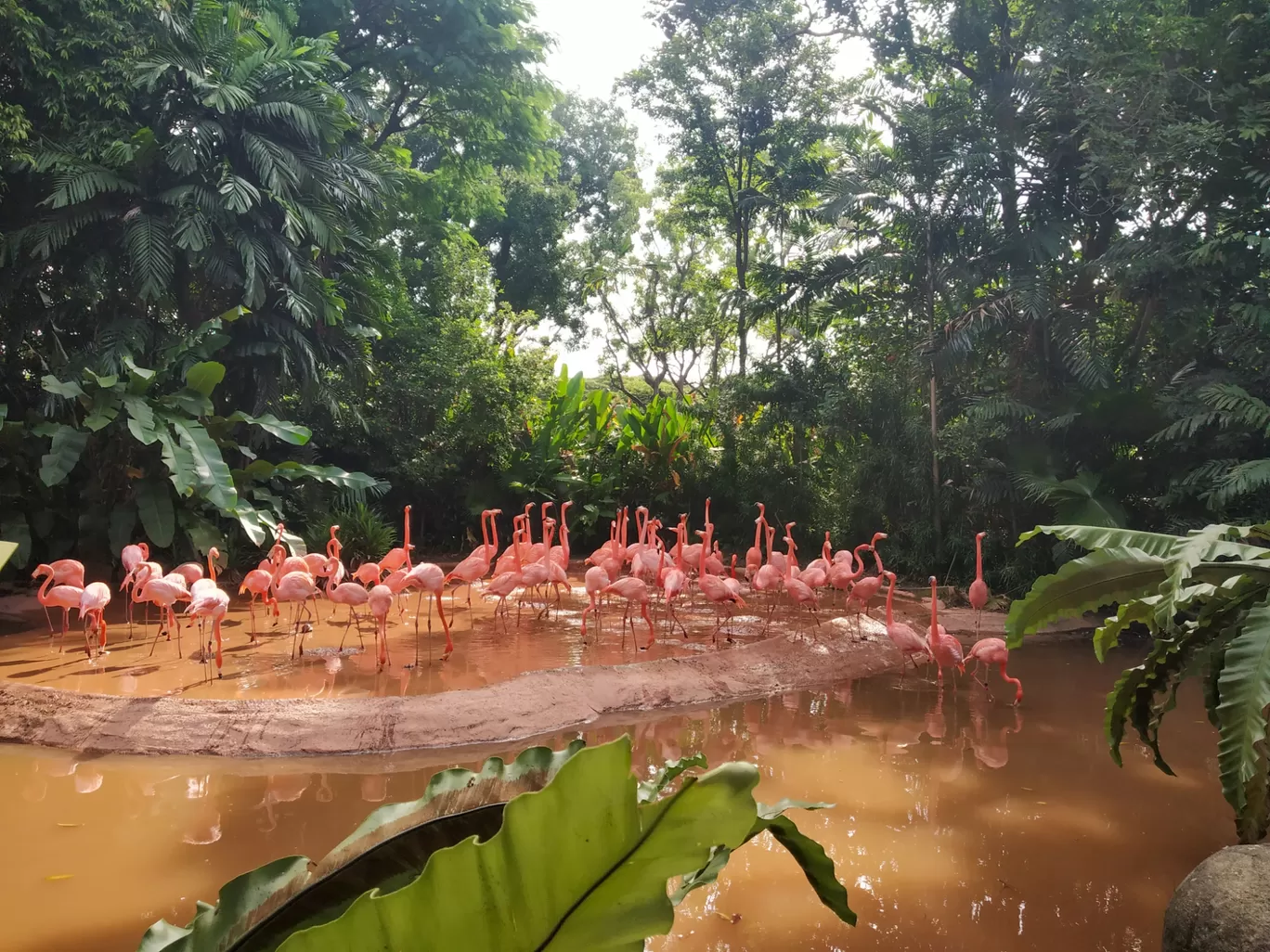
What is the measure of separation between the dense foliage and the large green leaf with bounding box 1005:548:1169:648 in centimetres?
454

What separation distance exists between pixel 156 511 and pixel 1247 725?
7.82m

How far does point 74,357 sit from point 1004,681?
8803 mm

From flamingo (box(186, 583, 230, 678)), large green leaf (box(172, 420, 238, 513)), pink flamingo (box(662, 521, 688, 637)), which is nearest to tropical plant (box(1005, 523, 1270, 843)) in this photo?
pink flamingo (box(662, 521, 688, 637))

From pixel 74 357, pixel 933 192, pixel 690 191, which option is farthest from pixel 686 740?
pixel 690 191

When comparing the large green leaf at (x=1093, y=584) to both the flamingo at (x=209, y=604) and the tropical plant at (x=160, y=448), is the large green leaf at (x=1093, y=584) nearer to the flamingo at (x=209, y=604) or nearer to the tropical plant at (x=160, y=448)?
the flamingo at (x=209, y=604)

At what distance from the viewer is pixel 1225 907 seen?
218cm

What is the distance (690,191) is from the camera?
14555mm

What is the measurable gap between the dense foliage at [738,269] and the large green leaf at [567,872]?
721cm

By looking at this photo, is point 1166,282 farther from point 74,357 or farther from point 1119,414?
point 74,357

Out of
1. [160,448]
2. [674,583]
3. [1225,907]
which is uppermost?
[160,448]

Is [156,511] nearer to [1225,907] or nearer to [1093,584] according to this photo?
[1093,584]

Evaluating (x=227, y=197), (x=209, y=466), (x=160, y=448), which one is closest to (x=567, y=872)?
(x=209, y=466)

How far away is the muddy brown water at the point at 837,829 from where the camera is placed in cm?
255

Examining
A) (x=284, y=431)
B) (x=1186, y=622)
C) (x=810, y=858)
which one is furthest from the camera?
(x=284, y=431)
